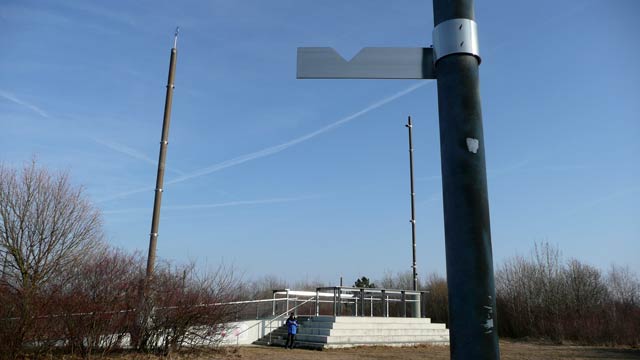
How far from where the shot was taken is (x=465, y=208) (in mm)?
1912

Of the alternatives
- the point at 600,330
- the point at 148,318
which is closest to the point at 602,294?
the point at 600,330

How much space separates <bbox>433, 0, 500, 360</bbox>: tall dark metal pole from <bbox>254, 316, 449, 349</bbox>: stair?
1655 cm

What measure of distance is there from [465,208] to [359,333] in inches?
696

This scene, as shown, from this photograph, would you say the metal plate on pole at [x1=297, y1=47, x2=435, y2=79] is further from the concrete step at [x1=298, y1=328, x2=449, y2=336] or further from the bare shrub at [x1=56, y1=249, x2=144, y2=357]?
the concrete step at [x1=298, y1=328, x2=449, y2=336]

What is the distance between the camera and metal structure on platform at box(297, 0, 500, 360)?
1854mm

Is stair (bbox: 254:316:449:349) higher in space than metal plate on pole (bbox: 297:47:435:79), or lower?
lower

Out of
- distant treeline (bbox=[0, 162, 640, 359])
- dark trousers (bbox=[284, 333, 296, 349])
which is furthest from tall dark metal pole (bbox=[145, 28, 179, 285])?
dark trousers (bbox=[284, 333, 296, 349])

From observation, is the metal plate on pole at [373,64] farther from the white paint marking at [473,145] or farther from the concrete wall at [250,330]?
the concrete wall at [250,330]

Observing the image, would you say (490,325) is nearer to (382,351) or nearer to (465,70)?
(465,70)

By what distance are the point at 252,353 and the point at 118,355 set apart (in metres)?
4.78

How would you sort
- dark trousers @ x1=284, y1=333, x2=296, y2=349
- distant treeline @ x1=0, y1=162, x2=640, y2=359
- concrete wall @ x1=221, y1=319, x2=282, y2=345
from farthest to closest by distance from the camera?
concrete wall @ x1=221, y1=319, x2=282, y2=345, dark trousers @ x1=284, y1=333, x2=296, y2=349, distant treeline @ x1=0, y1=162, x2=640, y2=359

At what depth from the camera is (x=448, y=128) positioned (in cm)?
203

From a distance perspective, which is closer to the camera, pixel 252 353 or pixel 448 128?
pixel 448 128

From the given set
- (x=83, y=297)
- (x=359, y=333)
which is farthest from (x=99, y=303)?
(x=359, y=333)
